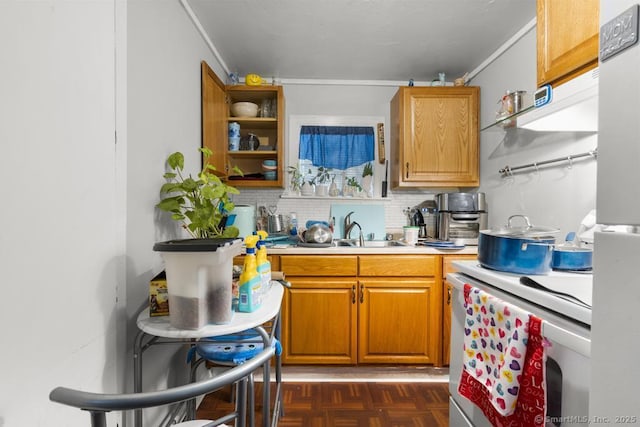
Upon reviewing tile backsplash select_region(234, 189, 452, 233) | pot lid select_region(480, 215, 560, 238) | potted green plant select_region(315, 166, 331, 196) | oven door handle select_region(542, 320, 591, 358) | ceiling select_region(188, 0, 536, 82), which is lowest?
oven door handle select_region(542, 320, 591, 358)

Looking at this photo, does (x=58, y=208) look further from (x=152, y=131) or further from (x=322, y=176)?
(x=322, y=176)

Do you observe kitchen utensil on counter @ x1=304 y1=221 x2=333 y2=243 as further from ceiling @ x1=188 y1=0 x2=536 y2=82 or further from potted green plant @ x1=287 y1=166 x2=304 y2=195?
ceiling @ x1=188 y1=0 x2=536 y2=82

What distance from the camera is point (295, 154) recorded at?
2.82 m

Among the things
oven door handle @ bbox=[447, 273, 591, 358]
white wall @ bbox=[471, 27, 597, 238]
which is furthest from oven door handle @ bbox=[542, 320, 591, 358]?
white wall @ bbox=[471, 27, 597, 238]

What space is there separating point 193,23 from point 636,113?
7.23ft

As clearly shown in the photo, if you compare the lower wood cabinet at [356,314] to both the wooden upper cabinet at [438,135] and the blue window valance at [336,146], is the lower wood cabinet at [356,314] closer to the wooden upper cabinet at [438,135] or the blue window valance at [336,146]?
the wooden upper cabinet at [438,135]

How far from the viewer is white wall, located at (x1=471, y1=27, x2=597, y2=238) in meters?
1.58

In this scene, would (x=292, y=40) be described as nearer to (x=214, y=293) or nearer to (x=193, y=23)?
(x=193, y=23)

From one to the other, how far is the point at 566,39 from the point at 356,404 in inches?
85.0

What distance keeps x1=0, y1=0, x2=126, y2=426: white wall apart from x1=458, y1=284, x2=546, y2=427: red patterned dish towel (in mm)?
1305

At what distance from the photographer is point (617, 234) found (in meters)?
0.49

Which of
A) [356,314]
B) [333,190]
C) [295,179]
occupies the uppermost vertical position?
[295,179]

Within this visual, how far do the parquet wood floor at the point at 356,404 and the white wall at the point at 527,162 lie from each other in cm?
132

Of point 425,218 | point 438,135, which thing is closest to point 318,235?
point 425,218
